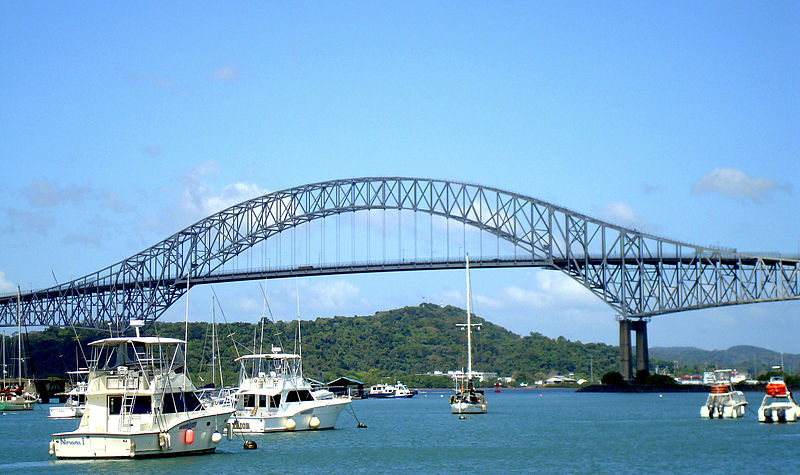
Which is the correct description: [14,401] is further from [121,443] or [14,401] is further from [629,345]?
[629,345]

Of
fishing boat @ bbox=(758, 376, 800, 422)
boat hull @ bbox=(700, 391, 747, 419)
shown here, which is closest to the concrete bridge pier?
boat hull @ bbox=(700, 391, 747, 419)

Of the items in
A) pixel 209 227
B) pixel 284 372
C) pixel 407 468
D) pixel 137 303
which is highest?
pixel 209 227

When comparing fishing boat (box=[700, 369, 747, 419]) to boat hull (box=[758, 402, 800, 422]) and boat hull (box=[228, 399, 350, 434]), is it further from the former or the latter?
boat hull (box=[228, 399, 350, 434])

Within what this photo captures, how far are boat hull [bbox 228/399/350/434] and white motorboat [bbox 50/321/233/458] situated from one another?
12.6 m

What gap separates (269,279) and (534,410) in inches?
2368

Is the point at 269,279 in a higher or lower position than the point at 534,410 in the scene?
higher

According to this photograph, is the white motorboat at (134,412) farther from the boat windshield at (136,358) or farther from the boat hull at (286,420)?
the boat hull at (286,420)

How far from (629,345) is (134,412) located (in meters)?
93.2

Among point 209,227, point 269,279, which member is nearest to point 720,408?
point 269,279

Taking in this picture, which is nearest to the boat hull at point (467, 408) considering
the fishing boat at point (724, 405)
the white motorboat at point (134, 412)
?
the fishing boat at point (724, 405)

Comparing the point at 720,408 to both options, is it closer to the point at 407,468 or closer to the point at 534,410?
the point at 534,410

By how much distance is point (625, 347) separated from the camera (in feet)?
409

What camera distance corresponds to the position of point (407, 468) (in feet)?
138

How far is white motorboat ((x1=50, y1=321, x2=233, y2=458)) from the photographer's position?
3975 centimetres
